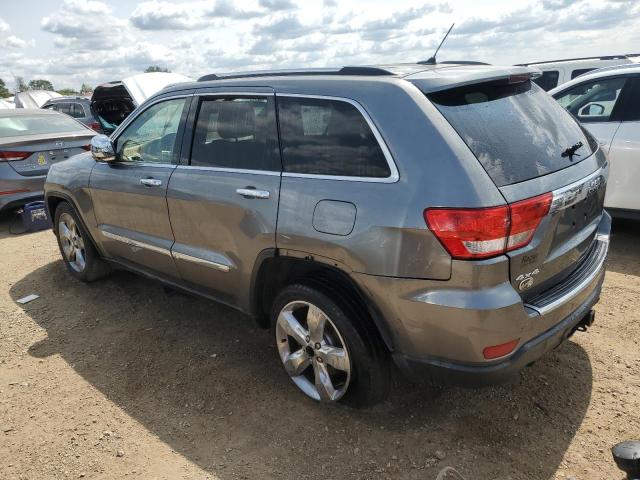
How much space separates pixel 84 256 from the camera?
15.9 feet

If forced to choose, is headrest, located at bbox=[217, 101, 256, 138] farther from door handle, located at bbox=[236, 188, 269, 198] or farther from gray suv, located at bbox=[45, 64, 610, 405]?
door handle, located at bbox=[236, 188, 269, 198]

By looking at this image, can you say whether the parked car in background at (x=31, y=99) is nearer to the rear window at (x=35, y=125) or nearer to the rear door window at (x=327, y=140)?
the rear window at (x=35, y=125)

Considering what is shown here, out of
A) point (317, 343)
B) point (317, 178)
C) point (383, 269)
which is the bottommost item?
point (317, 343)

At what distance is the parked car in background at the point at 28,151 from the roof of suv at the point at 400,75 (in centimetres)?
468

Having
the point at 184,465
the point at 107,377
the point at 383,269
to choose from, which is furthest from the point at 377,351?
the point at 107,377

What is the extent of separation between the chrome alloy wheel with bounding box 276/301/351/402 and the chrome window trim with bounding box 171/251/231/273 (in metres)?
0.50

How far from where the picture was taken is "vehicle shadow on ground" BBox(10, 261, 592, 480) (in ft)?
8.45

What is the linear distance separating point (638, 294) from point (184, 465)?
356cm

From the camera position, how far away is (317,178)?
Result: 2.65 m

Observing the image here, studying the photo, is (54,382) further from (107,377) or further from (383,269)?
(383,269)

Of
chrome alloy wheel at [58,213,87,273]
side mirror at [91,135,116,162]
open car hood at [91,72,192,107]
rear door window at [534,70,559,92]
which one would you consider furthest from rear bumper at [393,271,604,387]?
rear door window at [534,70,559,92]

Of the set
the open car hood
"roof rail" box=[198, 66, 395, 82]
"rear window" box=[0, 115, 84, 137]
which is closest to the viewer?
"roof rail" box=[198, 66, 395, 82]

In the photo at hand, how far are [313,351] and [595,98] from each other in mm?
4336

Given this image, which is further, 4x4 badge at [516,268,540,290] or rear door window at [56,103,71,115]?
rear door window at [56,103,71,115]
